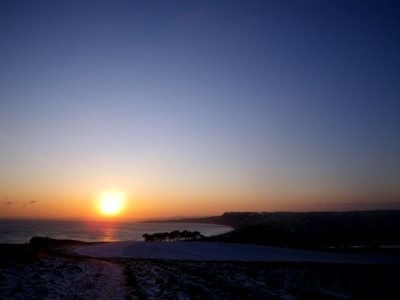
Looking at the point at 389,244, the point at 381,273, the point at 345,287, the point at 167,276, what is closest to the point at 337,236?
the point at 389,244

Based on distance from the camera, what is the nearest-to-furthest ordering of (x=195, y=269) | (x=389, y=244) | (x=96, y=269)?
(x=96, y=269), (x=195, y=269), (x=389, y=244)

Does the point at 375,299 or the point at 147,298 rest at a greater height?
the point at 147,298

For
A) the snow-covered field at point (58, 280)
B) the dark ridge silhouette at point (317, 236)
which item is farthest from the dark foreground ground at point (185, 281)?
the dark ridge silhouette at point (317, 236)

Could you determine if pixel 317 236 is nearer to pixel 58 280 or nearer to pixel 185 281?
pixel 185 281

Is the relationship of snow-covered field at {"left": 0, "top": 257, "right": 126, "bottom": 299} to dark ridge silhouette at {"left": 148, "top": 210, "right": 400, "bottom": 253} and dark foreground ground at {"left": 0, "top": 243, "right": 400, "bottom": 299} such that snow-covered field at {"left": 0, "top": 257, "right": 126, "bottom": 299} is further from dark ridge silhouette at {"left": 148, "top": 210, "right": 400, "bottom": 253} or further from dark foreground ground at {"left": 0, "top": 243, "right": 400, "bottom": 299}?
dark ridge silhouette at {"left": 148, "top": 210, "right": 400, "bottom": 253}

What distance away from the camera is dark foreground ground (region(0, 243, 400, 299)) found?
44.8 feet

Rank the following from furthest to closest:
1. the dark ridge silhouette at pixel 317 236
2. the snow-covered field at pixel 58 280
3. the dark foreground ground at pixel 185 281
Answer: the dark ridge silhouette at pixel 317 236 → the dark foreground ground at pixel 185 281 → the snow-covered field at pixel 58 280

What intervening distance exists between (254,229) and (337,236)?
41.6 ft

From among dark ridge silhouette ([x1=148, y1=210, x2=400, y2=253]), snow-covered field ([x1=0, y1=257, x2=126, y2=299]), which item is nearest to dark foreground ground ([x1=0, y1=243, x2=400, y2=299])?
snow-covered field ([x1=0, y1=257, x2=126, y2=299])

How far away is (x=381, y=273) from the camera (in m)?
21.6

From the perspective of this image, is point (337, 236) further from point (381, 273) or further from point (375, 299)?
point (375, 299)

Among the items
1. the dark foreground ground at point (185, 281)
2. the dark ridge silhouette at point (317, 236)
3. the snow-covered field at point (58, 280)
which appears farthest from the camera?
the dark ridge silhouette at point (317, 236)

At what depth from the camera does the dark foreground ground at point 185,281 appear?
1366 cm

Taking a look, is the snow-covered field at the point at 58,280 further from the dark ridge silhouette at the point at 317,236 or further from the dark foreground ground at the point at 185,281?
the dark ridge silhouette at the point at 317,236
